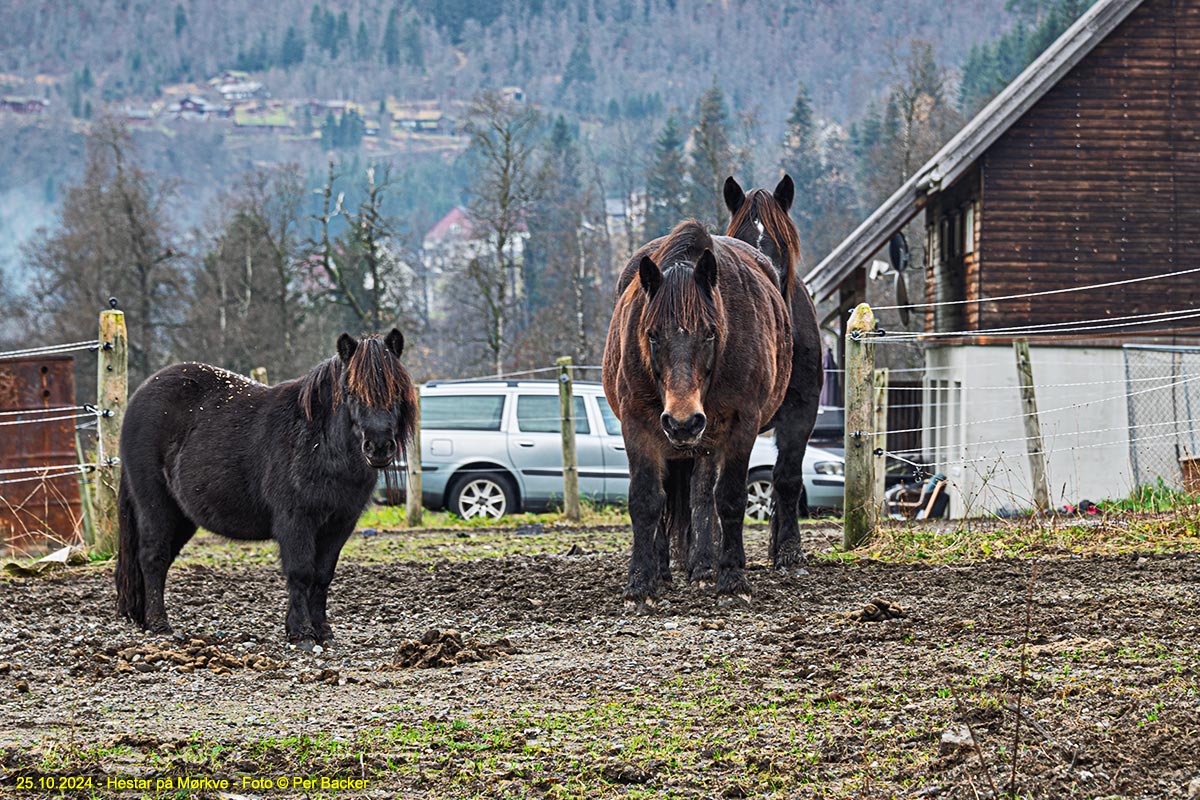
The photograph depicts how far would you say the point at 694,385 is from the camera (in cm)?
707

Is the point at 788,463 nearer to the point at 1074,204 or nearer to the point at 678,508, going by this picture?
the point at 678,508

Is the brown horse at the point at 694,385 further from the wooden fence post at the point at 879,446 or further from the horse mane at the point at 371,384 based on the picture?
the wooden fence post at the point at 879,446

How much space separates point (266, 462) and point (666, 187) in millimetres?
64195

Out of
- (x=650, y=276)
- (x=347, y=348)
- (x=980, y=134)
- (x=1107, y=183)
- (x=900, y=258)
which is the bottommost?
(x=347, y=348)

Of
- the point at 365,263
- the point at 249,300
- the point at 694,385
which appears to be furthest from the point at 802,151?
the point at 694,385

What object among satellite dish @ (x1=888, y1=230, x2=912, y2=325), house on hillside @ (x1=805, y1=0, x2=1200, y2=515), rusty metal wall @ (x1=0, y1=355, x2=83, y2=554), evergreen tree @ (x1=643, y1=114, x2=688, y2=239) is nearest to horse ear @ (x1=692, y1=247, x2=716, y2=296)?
rusty metal wall @ (x1=0, y1=355, x2=83, y2=554)

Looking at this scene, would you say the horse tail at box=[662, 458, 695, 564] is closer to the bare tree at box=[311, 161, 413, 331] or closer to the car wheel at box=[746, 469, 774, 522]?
the car wheel at box=[746, 469, 774, 522]

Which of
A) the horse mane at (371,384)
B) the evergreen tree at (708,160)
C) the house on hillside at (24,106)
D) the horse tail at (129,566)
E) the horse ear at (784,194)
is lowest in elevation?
the horse tail at (129,566)

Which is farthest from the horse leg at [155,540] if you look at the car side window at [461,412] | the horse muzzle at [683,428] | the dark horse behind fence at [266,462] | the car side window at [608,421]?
the car side window at [608,421]

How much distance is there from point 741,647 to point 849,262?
15311 mm

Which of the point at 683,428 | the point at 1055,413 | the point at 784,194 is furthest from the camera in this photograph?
the point at 1055,413

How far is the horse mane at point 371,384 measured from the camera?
690 cm

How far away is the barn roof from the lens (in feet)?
66.7

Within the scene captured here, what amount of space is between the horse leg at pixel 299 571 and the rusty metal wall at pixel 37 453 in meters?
5.99
